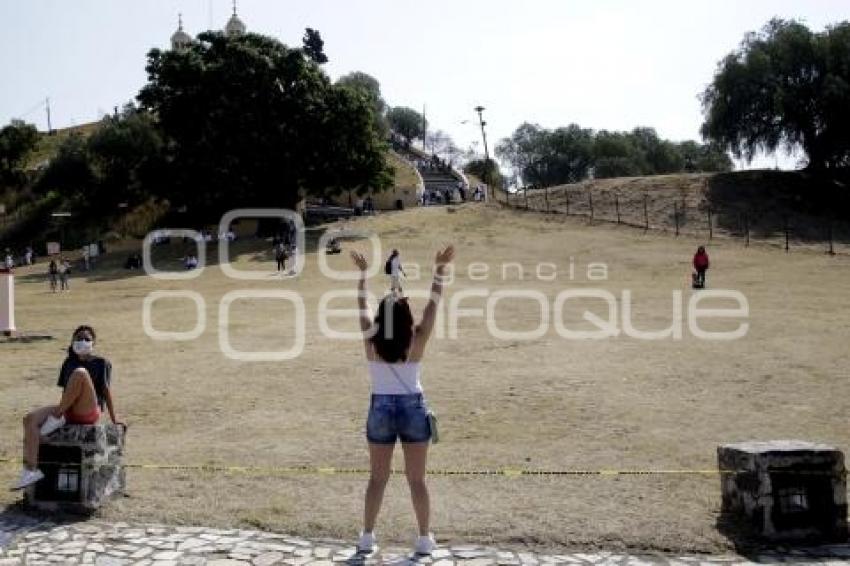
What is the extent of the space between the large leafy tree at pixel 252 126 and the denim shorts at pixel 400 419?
112ft

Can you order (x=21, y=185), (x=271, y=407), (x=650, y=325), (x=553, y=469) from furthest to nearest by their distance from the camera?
(x=21, y=185) → (x=650, y=325) → (x=271, y=407) → (x=553, y=469)

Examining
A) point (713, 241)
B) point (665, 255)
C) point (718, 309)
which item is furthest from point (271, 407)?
point (713, 241)

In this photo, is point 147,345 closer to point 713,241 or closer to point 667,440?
point 667,440

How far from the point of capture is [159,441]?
9266 mm

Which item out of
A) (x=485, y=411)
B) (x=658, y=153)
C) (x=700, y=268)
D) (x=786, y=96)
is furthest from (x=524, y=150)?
(x=485, y=411)

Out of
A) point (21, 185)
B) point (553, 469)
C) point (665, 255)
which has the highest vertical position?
point (21, 185)

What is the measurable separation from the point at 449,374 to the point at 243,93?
3025cm

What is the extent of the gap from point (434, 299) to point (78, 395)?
10.3 ft

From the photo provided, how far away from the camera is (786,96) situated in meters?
45.6

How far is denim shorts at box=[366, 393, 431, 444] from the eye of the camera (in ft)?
18.8

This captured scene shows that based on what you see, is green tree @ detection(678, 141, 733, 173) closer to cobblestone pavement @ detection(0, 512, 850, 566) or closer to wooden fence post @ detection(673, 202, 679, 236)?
wooden fence post @ detection(673, 202, 679, 236)

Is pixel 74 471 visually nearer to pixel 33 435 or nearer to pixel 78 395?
pixel 33 435

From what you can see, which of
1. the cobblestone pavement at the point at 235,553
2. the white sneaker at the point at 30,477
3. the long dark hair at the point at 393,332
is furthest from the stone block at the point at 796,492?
the white sneaker at the point at 30,477

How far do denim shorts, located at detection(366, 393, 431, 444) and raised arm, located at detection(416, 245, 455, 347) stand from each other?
412 millimetres
